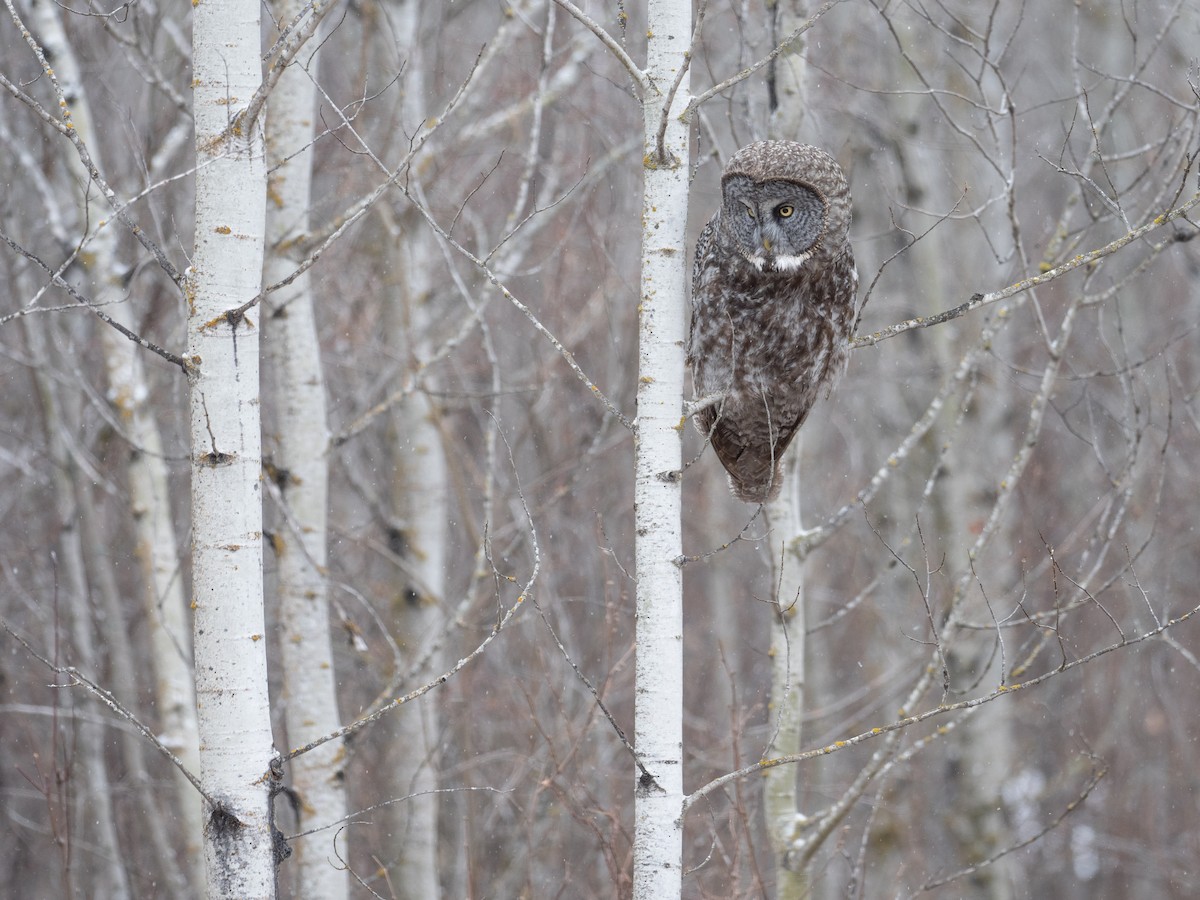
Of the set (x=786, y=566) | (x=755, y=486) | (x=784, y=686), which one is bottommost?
(x=784, y=686)

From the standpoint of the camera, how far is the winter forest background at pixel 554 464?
394 centimetres

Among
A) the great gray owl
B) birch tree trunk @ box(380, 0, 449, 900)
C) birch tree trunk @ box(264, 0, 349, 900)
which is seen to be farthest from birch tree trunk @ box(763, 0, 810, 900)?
birch tree trunk @ box(380, 0, 449, 900)

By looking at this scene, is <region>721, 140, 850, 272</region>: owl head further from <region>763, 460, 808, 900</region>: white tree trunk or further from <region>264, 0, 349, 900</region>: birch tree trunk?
<region>264, 0, 349, 900</region>: birch tree trunk

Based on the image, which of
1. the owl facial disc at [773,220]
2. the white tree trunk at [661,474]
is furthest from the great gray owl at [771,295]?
the white tree trunk at [661,474]

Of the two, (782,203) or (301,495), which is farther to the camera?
(301,495)

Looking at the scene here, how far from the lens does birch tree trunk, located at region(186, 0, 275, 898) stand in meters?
2.72

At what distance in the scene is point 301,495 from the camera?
15.5 feet

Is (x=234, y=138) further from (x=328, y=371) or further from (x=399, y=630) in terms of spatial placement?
(x=328, y=371)

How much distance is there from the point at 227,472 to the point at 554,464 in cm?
486

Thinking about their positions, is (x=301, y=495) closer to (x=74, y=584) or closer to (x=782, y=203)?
(x=782, y=203)

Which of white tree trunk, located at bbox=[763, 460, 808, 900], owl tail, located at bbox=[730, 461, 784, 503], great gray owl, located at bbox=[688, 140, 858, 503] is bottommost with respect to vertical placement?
white tree trunk, located at bbox=[763, 460, 808, 900]

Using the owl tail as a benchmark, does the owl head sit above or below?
above

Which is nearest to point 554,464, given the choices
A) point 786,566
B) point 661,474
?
point 786,566

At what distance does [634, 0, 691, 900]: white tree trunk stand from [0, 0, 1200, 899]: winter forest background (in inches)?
3.1
